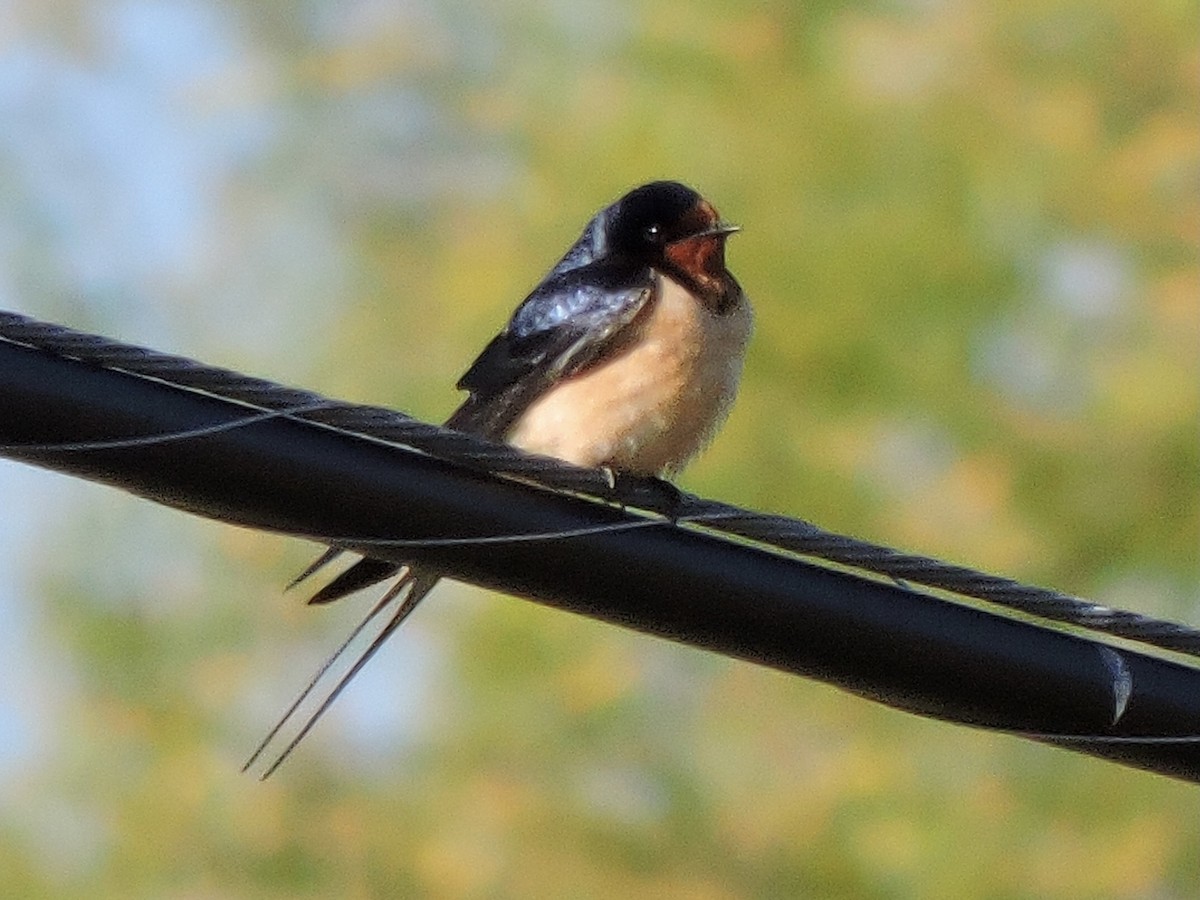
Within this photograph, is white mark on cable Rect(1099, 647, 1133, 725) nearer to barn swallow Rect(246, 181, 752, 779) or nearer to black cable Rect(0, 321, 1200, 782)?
black cable Rect(0, 321, 1200, 782)

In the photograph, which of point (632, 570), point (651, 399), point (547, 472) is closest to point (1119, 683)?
point (632, 570)

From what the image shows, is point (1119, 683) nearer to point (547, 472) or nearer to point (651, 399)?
point (547, 472)

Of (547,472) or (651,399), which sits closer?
(547,472)

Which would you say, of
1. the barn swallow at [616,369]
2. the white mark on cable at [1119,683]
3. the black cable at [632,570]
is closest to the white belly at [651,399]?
the barn swallow at [616,369]

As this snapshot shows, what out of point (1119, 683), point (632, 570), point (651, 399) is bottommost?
→ point (632, 570)

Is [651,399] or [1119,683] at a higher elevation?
[651,399]

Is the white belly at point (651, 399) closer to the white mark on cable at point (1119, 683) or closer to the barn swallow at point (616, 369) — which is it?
the barn swallow at point (616, 369)
